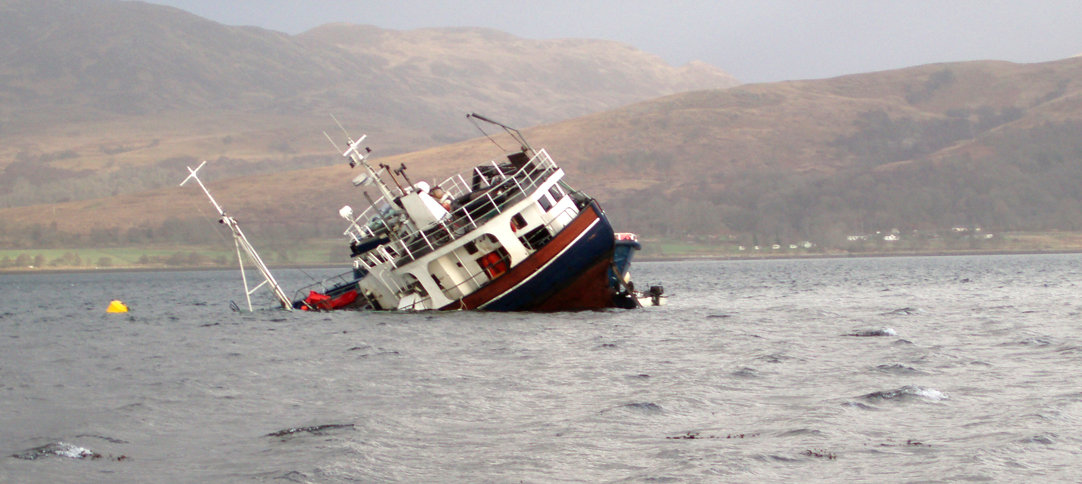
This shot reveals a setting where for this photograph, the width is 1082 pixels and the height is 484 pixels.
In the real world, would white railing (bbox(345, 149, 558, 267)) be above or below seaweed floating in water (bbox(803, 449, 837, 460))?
above

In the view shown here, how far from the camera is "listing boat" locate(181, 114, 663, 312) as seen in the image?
4222 centimetres

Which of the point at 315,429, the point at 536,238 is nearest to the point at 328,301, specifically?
the point at 536,238

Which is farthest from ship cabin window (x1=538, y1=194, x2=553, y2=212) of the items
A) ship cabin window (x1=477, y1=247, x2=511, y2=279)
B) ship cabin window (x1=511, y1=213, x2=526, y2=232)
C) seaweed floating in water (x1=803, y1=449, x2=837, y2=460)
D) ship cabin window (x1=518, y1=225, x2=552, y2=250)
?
seaweed floating in water (x1=803, y1=449, x2=837, y2=460)

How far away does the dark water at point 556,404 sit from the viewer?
15.5 metres

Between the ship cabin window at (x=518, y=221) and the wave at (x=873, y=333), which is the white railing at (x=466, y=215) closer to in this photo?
the ship cabin window at (x=518, y=221)

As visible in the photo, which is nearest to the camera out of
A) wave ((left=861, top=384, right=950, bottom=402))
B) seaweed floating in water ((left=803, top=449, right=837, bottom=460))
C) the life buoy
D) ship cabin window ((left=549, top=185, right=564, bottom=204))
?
seaweed floating in water ((left=803, top=449, right=837, bottom=460))

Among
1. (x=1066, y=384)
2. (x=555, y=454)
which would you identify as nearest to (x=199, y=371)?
(x=555, y=454)

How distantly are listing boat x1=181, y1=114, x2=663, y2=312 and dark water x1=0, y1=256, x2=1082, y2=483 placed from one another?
2244mm

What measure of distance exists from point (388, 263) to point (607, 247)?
33.7 ft

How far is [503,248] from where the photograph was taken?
140 feet

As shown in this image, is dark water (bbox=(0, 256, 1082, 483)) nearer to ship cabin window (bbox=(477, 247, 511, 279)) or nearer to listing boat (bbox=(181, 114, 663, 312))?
listing boat (bbox=(181, 114, 663, 312))

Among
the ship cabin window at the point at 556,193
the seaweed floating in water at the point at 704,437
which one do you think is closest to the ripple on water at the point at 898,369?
the seaweed floating in water at the point at 704,437

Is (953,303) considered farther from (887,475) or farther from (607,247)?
(887,475)

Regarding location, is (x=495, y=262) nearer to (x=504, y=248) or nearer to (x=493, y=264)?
(x=493, y=264)
